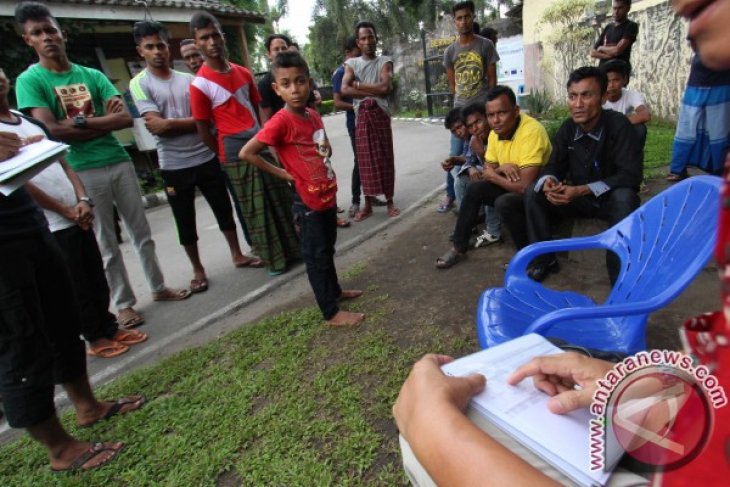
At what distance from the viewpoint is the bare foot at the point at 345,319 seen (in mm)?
2723

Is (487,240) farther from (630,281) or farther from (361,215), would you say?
(630,281)

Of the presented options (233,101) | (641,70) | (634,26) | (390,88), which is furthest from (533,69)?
(233,101)

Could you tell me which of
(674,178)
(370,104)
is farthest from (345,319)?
(674,178)

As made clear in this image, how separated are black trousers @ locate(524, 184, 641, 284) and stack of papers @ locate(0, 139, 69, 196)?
263 centimetres

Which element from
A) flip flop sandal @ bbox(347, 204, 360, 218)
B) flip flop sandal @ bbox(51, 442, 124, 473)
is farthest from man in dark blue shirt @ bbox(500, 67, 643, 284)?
flip flop sandal @ bbox(51, 442, 124, 473)

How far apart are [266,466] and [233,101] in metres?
2.68

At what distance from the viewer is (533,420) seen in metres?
0.76

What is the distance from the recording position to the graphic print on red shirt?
98.9 inches

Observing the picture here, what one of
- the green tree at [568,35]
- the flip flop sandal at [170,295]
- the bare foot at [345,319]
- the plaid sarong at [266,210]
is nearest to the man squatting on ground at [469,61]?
the plaid sarong at [266,210]

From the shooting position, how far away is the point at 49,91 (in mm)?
2699

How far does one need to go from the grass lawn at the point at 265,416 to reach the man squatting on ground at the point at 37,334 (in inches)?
5.7

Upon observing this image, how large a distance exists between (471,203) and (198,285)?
2.38 metres

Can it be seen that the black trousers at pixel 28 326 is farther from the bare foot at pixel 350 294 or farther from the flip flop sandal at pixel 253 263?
the flip flop sandal at pixel 253 263

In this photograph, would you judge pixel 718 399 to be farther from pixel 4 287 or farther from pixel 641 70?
pixel 641 70
